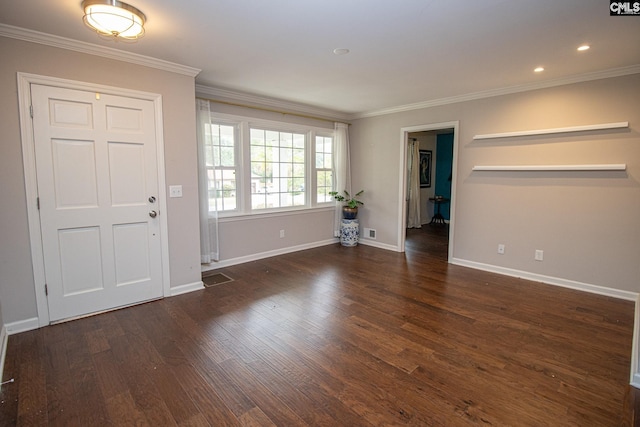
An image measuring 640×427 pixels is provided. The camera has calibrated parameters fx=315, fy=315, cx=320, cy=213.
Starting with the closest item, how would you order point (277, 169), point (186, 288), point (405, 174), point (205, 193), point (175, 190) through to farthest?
point (175, 190)
point (186, 288)
point (205, 193)
point (277, 169)
point (405, 174)

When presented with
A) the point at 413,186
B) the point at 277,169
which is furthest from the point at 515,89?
the point at 413,186

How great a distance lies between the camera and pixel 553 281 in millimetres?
3832

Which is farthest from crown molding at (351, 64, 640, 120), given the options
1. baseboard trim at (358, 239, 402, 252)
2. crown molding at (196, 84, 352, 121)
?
baseboard trim at (358, 239, 402, 252)

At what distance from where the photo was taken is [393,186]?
17.8ft

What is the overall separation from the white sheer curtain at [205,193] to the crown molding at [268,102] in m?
0.19

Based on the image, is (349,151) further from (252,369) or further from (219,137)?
(252,369)

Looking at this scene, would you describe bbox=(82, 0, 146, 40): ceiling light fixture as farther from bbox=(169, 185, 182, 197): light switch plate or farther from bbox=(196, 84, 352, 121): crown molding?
bbox=(196, 84, 352, 121): crown molding

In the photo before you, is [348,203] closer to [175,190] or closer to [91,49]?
[175,190]

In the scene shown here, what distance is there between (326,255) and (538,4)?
3.95 meters

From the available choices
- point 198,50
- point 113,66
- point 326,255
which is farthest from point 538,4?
point 326,255

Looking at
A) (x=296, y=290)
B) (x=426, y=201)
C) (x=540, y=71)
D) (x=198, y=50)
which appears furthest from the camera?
→ (x=426, y=201)

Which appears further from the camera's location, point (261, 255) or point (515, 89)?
point (261, 255)

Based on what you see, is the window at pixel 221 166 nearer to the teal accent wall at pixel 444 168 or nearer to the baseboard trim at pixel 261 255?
the baseboard trim at pixel 261 255

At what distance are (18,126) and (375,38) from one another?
116 inches
